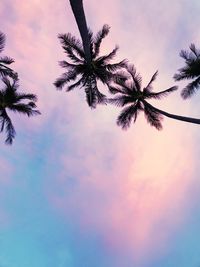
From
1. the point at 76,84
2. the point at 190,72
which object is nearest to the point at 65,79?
the point at 76,84

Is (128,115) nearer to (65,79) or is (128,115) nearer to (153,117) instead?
(153,117)

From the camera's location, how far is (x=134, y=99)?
2584 cm

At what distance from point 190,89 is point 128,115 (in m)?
4.64

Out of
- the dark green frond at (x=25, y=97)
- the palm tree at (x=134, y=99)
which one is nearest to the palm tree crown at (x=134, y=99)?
the palm tree at (x=134, y=99)

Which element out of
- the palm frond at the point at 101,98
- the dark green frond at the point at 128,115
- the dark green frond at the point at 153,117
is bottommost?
the dark green frond at the point at 153,117

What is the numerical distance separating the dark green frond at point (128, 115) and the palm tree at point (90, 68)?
1.74 m

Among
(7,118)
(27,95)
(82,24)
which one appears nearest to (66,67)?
(27,95)

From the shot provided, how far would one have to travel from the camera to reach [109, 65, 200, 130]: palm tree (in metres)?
25.5

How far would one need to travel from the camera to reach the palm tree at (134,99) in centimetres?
2548

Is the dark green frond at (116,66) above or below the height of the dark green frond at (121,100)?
above

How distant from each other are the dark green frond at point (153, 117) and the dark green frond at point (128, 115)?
2.47 feet

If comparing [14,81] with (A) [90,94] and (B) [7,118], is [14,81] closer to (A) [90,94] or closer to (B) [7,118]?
(B) [7,118]

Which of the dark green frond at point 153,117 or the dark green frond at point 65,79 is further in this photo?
the dark green frond at point 65,79

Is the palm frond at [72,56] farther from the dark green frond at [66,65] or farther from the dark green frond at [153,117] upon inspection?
the dark green frond at [153,117]
